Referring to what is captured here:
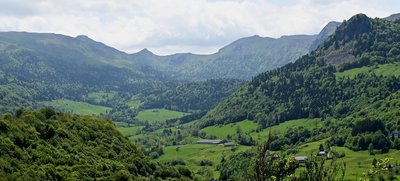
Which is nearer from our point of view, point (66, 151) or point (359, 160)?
point (66, 151)

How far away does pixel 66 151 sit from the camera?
71.2m

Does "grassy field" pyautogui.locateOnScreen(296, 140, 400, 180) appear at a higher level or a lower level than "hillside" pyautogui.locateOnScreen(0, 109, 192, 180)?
lower

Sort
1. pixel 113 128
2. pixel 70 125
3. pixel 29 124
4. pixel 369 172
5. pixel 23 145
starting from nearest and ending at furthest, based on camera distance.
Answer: pixel 369 172 → pixel 23 145 → pixel 29 124 → pixel 70 125 → pixel 113 128

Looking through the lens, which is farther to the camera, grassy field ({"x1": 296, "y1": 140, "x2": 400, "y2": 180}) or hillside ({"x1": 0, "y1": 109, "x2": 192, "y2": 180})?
grassy field ({"x1": 296, "y1": 140, "x2": 400, "y2": 180})

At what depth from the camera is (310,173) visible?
20812mm

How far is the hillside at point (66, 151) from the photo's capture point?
60000mm

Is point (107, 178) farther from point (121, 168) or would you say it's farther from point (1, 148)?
point (1, 148)

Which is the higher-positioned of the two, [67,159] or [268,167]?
[268,167]

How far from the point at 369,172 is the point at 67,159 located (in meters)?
53.8

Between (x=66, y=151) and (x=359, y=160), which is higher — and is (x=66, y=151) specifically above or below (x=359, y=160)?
above

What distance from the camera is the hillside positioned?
6000cm

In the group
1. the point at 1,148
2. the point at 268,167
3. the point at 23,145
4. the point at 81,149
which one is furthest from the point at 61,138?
the point at 268,167

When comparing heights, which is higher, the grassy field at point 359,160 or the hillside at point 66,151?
the hillside at point 66,151

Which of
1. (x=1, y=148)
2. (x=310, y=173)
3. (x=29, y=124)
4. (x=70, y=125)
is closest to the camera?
(x=310, y=173)
